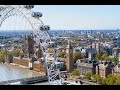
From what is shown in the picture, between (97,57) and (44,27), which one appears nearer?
(44,27)

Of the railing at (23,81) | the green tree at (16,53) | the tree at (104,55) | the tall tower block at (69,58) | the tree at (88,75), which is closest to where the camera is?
the railing at (23,81)

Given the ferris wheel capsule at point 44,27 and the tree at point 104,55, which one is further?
the tree at point 104,55

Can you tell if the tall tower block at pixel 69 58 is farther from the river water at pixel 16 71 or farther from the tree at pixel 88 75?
the river water at pixel 16 71

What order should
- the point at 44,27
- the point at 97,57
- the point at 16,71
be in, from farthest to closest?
the point at 97,57
the point at 16,71
the point at 44,27

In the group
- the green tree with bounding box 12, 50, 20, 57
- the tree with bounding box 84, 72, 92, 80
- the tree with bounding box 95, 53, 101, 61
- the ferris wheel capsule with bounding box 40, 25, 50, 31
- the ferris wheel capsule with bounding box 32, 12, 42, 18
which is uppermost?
the ferris wheel capsule with bounding box 32, 12, 42, 18

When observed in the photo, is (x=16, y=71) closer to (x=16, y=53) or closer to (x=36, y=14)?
(x=16, y=53)

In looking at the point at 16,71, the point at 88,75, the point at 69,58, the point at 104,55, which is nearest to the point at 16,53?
the point at 16,71

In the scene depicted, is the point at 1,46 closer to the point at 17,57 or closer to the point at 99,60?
the point at 17,57

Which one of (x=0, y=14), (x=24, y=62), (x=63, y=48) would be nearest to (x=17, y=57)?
(x=24, y=62)

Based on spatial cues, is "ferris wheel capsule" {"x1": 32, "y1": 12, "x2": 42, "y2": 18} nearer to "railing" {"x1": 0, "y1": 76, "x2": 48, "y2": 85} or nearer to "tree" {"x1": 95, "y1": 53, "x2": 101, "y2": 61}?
"railing" {"x1": 0, "y1": 76, "x2": 48, "y2": 85}

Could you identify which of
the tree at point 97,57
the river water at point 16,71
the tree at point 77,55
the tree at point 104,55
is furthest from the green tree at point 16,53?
the tree at point 104,55

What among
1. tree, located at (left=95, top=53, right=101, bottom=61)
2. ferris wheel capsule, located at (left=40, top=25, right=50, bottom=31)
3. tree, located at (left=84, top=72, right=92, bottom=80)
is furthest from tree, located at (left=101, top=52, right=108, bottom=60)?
ferris wheel capsule, located at (left=40, top=25, right=50, bottom=31)
